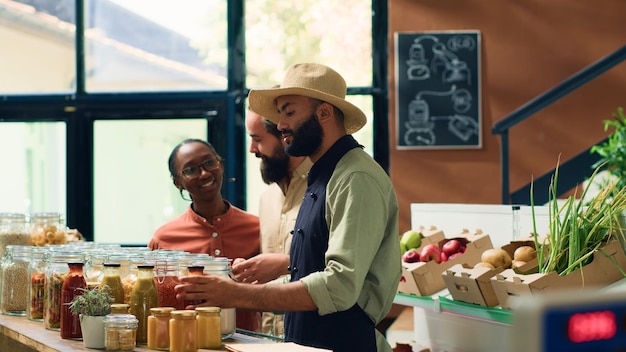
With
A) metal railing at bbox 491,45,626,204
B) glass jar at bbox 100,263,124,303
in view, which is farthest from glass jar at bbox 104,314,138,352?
metal railing at bbox 491,45,626,204

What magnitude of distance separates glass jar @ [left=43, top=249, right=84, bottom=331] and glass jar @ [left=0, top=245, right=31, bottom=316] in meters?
0.37

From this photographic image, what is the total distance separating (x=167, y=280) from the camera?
2400 millimetres

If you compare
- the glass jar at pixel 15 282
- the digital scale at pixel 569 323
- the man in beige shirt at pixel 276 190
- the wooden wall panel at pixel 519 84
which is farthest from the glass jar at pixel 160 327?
the wooden wall panel at pixel 519 84

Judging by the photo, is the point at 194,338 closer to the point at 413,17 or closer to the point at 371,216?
the point at 371,216

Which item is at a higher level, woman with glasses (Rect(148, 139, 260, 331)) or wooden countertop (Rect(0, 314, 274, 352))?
woman with glasses (Rect(148, 139, 260, 331))

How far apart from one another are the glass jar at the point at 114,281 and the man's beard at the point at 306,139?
1.88 ft

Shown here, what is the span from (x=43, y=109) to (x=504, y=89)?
11.4 ft

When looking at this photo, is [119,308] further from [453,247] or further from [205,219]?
[453,247]

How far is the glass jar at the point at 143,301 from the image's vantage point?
2.36m

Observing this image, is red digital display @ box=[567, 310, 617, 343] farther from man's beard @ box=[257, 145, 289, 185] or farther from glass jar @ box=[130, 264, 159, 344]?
man's beard @ box=[257, 145, 289, 185]

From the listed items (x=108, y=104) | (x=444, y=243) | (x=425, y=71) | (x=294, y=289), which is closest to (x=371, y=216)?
(x=294, y=289)

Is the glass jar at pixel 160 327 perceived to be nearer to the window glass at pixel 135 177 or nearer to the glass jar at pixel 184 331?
the glass jar at pixel 184 331

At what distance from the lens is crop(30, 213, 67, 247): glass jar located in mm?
3432

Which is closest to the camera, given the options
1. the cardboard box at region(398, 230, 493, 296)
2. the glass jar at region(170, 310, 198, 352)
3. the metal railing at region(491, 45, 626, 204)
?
the glass jar at region(170, 310, 198, 352)
